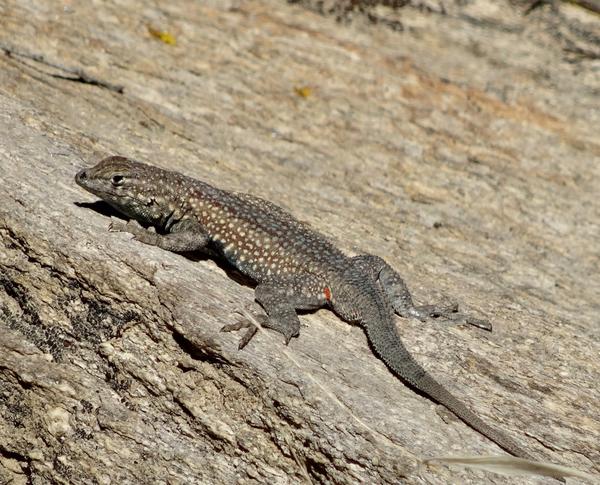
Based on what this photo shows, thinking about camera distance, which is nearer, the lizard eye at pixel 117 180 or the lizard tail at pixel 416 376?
the lizard tail at pixel 416 376

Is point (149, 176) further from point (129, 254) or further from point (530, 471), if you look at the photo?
point (530, 471)

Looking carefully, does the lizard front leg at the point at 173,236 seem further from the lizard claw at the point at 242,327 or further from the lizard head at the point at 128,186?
the lizard claw at the point at 242,327

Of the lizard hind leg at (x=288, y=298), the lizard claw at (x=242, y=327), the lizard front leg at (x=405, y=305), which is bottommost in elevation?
the lizard claw at (x=242, y=327)

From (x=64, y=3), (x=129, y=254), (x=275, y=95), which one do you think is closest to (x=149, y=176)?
(x=129, y=254)

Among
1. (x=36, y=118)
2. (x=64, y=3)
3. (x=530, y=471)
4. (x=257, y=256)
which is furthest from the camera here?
(x=64, y=3)

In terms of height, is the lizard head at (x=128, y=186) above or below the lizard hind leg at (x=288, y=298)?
above

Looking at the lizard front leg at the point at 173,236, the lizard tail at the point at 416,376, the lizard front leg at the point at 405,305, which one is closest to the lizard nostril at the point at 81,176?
the lizard front leg at the point at 173,236
